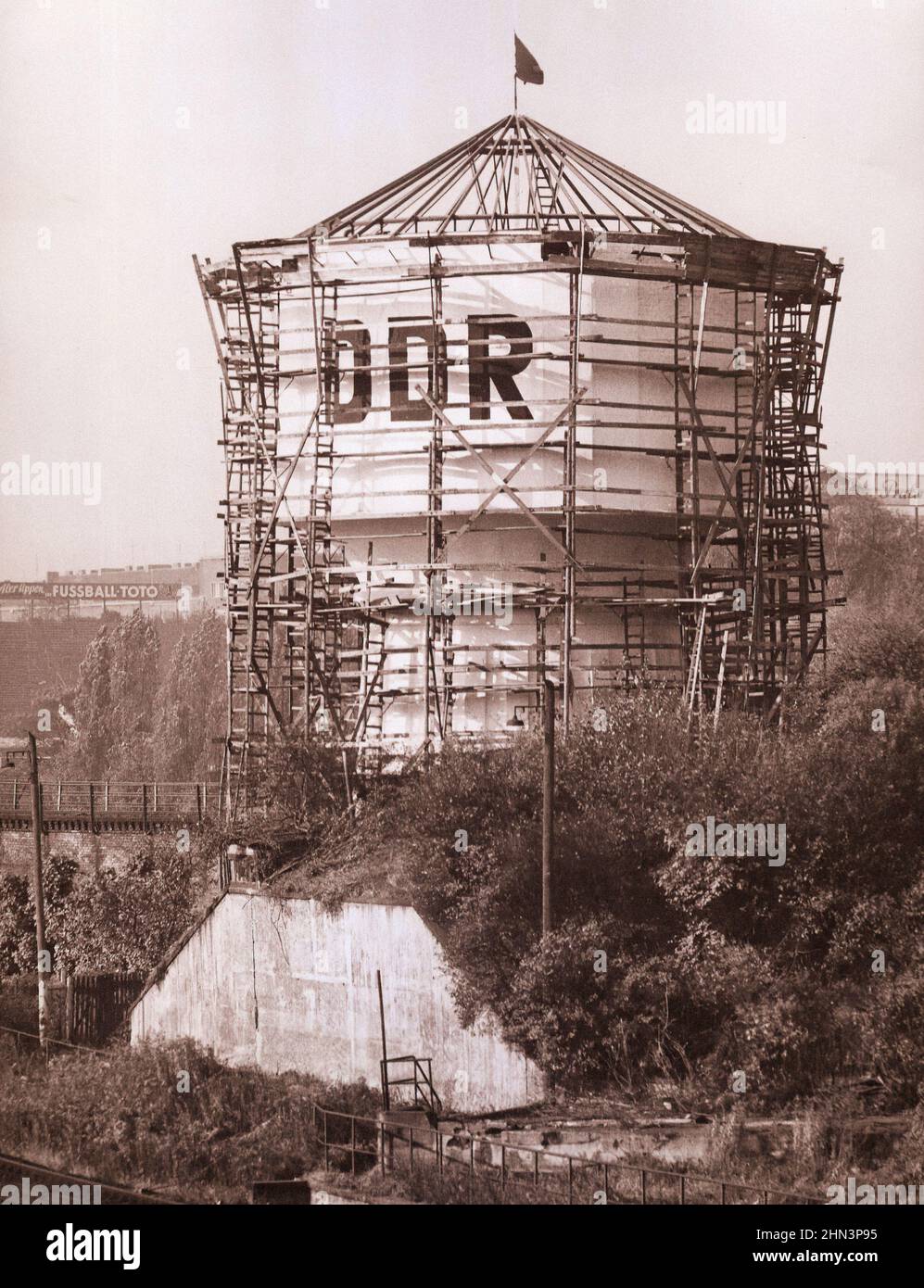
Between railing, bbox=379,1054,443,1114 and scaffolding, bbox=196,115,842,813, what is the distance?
6.80 m

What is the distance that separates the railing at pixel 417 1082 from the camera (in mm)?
22922

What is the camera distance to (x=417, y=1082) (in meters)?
23.3

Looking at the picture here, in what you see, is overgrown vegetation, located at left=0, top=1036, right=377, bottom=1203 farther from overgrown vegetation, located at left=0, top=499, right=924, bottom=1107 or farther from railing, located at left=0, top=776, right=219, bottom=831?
railing, located at left=0, top=776, right=219, bottom=831

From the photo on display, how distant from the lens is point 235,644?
33125 mm

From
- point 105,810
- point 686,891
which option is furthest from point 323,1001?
→ point 105,810

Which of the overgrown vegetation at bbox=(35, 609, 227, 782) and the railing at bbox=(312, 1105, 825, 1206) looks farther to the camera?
the overgrown vegetation at bbox=(35, 609, 227, 782)

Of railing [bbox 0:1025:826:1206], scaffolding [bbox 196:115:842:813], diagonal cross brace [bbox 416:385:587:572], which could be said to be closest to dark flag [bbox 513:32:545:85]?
scaffolding [bbox 196:115:842:813]

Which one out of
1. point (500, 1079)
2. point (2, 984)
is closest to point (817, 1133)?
point (500, 1079)

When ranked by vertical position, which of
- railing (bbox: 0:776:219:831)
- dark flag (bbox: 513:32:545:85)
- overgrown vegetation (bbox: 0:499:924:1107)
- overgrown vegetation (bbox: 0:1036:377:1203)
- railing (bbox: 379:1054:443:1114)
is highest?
dark flag (bbox: 513:32:545:85)

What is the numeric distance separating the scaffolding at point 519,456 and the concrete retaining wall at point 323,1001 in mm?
3614

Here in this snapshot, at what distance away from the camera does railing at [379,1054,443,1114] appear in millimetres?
22922

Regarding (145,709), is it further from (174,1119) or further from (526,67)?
(174,1119)

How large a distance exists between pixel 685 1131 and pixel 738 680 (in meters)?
12.3

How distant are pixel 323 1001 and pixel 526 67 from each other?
720 inches
